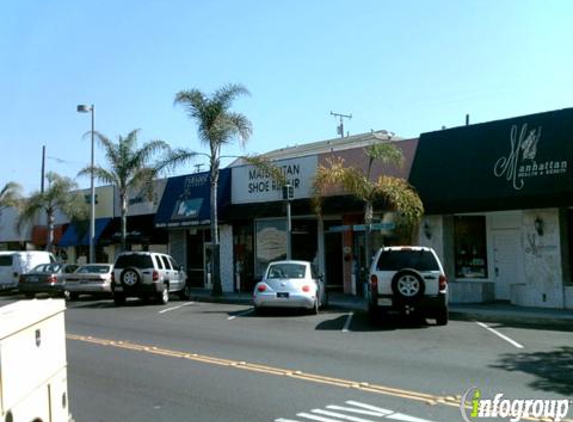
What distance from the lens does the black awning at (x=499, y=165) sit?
1748 cm

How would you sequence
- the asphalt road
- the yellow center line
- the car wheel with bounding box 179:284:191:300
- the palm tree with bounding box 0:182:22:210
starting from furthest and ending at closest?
the palm tree with bounding box 0:182:22:210 → the car wheel with bounding box 179:284:191:300 → the yellow center line → the asphalt road

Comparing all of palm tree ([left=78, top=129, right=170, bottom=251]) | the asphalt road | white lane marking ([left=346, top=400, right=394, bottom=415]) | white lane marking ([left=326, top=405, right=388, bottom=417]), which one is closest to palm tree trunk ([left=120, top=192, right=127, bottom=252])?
palm tree ([left=78, top=129, right=170, bottom=251])

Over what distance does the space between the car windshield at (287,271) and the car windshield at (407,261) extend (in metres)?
3.20

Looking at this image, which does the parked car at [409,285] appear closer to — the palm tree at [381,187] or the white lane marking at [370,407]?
the palm tree at [381,187]

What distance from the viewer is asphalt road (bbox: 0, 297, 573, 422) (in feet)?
23.7

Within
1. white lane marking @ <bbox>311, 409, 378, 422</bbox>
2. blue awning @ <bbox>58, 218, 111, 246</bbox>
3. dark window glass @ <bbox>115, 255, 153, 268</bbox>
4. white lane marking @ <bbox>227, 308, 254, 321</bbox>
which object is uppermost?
blue awning @ <bbox>58, 218, 111, 246</bbox>

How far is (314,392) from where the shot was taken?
798cm

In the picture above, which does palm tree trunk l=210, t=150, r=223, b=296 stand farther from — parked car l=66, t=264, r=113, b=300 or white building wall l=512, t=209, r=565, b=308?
white building wall l=512, t=209, r=565, b=308

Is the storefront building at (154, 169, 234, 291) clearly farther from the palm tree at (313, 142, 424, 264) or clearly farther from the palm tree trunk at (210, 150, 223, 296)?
the palm tree at (313, 142, 424, 264)

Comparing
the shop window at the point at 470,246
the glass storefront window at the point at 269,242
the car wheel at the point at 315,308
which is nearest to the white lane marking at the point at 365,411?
the car wheel at the point at 315,308

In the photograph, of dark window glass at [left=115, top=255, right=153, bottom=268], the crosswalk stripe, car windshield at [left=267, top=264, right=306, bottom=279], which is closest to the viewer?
the crosswalk stripe

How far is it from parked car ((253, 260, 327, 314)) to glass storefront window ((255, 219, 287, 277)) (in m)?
7.13

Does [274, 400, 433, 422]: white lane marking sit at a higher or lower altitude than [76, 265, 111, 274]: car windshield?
lower

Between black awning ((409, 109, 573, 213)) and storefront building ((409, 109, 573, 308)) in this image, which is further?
storefront building ((409, 109, 573, 308))
